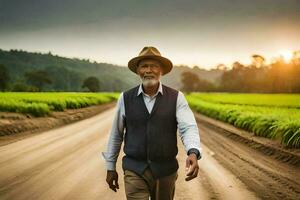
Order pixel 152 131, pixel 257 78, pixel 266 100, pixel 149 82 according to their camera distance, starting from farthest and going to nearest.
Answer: pixel 257 78 < pixel 266 100 < pixel 149 82 < pixel 152 131

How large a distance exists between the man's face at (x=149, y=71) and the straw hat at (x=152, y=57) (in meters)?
0.05

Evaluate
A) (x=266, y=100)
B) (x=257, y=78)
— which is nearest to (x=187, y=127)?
(x=266, y=100)

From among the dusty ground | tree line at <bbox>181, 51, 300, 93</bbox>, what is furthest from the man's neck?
tree line at <bbox>181, 51, 300, 93</bbox>

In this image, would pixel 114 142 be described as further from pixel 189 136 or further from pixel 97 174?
pixel 97 174

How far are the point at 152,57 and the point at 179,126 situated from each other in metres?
0.71

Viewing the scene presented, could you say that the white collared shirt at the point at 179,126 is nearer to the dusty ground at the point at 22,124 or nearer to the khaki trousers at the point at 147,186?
the khaki trousers at the point at 147,186

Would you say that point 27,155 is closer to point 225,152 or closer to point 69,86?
point 225,152

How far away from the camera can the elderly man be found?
4059 mm

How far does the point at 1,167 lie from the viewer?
1009cm

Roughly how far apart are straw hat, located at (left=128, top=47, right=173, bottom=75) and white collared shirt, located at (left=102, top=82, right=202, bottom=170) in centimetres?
25

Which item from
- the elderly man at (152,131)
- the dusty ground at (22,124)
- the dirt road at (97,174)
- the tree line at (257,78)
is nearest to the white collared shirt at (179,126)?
the elderly man at (152,131)

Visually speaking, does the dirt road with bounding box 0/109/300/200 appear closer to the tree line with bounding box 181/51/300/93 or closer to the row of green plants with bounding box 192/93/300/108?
the row of green plants with bounding box 192/93/300/108

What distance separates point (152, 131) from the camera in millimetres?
4062

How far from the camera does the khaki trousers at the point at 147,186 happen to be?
13.3 ft
